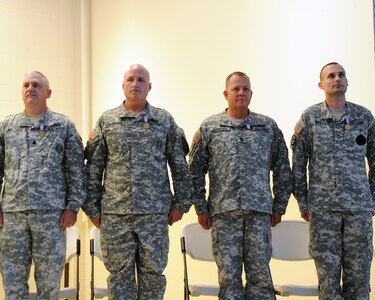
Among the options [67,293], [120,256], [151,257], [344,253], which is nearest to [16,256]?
[67,293]

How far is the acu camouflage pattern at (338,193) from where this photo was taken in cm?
342

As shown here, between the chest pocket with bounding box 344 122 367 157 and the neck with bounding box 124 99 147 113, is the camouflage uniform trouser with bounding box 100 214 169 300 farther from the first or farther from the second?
the chest pocket with bounding box 344 122 367 157

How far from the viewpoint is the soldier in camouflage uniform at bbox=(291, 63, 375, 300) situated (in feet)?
11.2

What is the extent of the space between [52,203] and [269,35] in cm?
242

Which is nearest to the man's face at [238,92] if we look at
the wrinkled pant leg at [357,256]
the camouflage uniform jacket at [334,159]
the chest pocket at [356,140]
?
the camouflage uniform jacket at [334,159]

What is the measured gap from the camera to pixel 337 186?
11.5 ft

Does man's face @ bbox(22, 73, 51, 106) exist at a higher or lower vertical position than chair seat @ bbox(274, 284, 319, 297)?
higher

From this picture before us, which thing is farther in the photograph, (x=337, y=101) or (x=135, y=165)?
(x=337, y=101)

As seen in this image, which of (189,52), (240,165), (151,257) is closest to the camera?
(151,257)

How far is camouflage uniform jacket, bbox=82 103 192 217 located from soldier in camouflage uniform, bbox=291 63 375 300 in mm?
793

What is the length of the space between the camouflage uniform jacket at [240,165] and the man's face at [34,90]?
1.03 m

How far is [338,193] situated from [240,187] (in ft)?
2.01

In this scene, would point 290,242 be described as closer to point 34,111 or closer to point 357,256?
point 357,256

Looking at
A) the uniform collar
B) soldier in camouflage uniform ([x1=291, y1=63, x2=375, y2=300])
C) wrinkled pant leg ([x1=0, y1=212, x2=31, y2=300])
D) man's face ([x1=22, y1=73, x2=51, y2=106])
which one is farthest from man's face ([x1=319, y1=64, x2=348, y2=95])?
wrinkled pant leg ([x1=0, y1=212, x2=31, y2=300])
